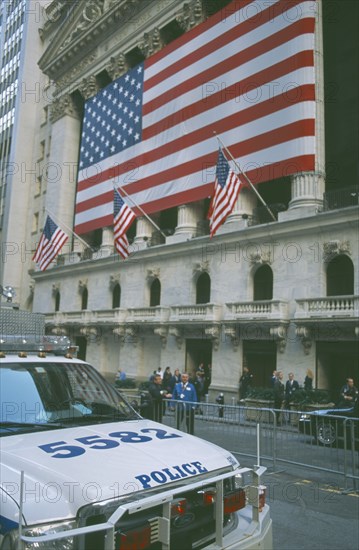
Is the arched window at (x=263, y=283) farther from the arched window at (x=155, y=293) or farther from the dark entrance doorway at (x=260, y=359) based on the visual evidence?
the arched window at (x=155, y=293)

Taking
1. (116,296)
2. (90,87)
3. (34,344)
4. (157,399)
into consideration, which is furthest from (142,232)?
(34,344)

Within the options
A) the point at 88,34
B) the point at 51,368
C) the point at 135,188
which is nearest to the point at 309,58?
the point at 135,188

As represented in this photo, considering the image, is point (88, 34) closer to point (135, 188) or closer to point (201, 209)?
point (135, 188)

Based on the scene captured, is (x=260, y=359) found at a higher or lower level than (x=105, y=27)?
lower

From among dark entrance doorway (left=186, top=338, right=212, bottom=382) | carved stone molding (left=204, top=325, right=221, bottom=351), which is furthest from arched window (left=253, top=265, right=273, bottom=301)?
dark entrance doorway (left=186, top=338, right=212, bottom=382)

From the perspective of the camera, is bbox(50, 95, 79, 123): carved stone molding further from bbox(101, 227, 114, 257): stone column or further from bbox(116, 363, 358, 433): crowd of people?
bbox(116, 363, 358, 433): crowd of people

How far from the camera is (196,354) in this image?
26234 mm

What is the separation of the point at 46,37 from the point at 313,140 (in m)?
43.3

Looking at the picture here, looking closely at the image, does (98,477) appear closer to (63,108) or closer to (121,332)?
(121,332)

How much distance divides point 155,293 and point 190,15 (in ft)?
56.2

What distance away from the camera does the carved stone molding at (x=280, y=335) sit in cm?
2116

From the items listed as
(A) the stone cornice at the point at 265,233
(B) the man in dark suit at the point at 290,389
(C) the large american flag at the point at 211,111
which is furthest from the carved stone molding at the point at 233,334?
(C) the large american flag at the point at 211,111

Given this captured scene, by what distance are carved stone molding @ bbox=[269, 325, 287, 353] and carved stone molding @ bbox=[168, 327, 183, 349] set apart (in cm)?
625

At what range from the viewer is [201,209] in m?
27.9
